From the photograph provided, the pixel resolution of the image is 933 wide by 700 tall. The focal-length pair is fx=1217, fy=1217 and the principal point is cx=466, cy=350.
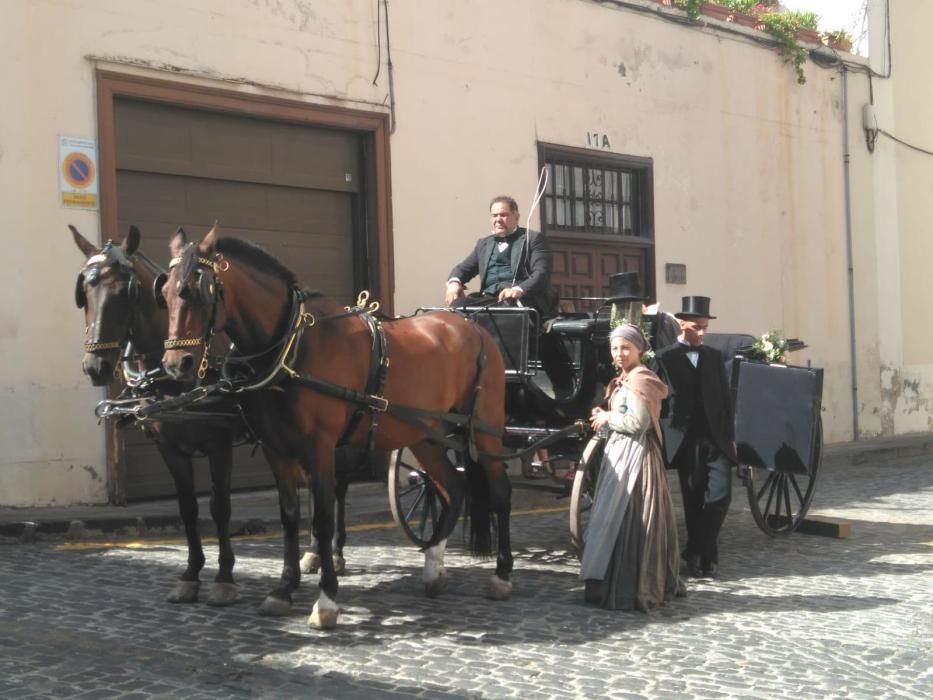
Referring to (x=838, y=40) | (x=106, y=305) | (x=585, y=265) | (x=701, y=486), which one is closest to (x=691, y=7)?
(x=838, y=40)

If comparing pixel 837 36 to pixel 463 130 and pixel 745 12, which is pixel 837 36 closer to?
pixel 745 12

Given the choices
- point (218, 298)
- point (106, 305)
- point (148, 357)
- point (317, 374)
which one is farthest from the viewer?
point (148, 357)

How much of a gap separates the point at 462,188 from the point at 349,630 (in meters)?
7.92

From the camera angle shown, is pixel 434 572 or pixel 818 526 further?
pixel 818 526

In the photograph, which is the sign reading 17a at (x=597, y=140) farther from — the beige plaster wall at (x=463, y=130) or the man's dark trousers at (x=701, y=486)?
the man's dark trousers at (x=701, y=486)

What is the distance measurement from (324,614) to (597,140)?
33.0 ft

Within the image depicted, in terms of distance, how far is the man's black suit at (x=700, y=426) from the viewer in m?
8.06

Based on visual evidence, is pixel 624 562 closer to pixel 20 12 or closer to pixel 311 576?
pixel 311 576

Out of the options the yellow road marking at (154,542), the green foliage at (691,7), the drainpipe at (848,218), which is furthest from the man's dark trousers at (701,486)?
the drainpipe at (848,218)

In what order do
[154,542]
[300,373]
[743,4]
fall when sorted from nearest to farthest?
[300,373]
[154,542]
[743,4]

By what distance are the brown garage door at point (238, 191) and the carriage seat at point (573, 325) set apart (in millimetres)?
3292

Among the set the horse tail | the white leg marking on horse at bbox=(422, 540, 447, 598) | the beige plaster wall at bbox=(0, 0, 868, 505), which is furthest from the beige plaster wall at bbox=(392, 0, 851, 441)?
the white leg marking on horse at bbox=(422, 540, 447, 598)

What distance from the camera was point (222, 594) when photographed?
6.63m

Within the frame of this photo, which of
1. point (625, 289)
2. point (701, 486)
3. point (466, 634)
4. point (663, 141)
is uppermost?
point (663, 141)
